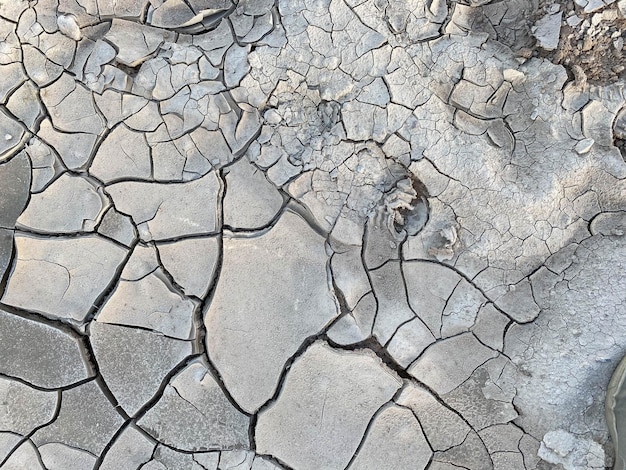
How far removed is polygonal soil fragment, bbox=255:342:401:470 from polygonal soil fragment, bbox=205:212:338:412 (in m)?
0.11

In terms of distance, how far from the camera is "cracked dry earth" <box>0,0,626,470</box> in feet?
7.48

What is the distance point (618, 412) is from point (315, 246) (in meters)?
1.49

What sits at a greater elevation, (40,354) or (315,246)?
(315,246)

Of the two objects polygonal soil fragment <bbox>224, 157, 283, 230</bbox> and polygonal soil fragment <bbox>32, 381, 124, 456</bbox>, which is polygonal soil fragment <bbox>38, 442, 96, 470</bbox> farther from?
polygonal soil fragment <bbox>224, 157, 283, 230</bbox>

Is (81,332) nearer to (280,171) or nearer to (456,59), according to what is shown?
(280,171)

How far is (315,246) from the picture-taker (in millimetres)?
2410

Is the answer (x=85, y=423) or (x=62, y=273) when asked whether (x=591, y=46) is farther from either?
(x=85, y=423)

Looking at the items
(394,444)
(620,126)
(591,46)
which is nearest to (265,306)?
(394,444)

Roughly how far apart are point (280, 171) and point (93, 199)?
935 mm

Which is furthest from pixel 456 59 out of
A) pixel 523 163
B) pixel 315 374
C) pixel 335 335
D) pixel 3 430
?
pixel 3 430

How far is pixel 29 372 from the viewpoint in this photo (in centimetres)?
244

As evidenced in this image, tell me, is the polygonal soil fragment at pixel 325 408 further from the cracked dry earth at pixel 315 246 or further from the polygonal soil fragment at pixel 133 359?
the polygonal soil fragment at pixel 133 359

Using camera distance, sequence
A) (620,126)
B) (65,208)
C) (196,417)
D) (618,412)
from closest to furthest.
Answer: (618,412), (620,126), (196,417), (65,208)

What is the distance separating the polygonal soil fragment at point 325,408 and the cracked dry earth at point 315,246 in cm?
1
